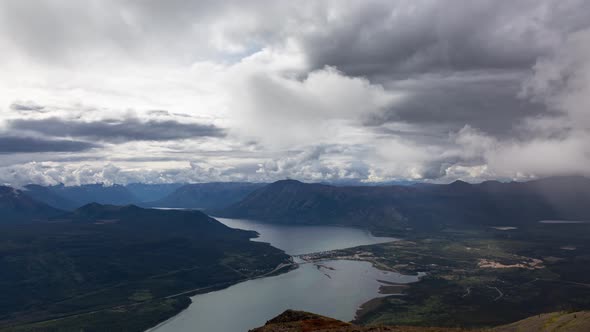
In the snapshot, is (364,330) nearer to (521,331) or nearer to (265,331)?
(265,331)

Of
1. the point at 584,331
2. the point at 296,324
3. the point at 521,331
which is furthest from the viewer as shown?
the point at 521,331

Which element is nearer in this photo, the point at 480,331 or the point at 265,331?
the point at 265,331

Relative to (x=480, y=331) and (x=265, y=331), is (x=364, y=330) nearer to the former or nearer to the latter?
(x=265, y=331)

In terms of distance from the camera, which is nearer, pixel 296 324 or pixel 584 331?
pixel 584 331

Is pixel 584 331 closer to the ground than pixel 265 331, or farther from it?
farther from it

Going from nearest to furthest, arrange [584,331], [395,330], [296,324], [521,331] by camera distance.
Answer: [584,331]
[395,330]
[296,324]
[521,331]

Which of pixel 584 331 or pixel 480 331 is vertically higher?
pixel 584 331

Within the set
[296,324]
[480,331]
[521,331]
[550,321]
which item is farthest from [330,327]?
[550,321]

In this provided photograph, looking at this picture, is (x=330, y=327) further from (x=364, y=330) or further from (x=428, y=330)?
(x=428, y=330)
